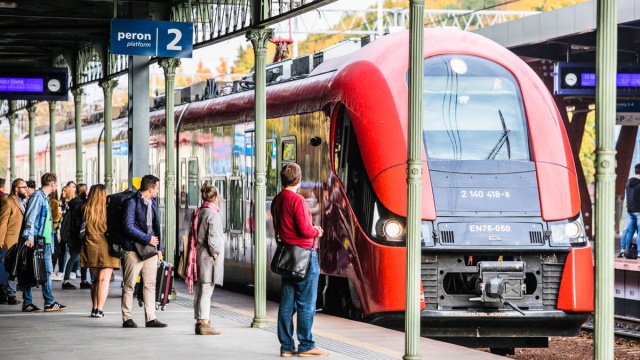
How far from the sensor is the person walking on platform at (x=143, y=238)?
43.1 feet

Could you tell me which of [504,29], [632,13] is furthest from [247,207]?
[504,29]

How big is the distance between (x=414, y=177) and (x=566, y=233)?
3.85m

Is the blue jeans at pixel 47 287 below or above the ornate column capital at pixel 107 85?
below

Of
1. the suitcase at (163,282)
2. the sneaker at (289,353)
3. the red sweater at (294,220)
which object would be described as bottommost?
the sneaker at (289,353)

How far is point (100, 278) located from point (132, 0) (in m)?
5.16

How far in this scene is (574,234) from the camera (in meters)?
12.8

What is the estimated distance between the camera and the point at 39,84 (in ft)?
81.1

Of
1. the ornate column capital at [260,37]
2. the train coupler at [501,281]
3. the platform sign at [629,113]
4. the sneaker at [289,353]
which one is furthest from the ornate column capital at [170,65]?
the platform sign at [629,113]

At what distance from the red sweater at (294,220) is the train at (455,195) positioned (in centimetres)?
216

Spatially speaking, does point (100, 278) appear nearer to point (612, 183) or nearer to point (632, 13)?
point (612, 183)

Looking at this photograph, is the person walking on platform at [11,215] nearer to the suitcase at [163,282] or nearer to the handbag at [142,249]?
the suitcase at [163,282]

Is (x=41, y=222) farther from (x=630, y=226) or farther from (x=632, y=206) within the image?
(x=630, y=226)

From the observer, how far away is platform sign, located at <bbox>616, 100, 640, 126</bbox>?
23.9m

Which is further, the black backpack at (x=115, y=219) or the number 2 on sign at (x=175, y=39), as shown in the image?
the number 2 on sign at (x=175, y=39)
